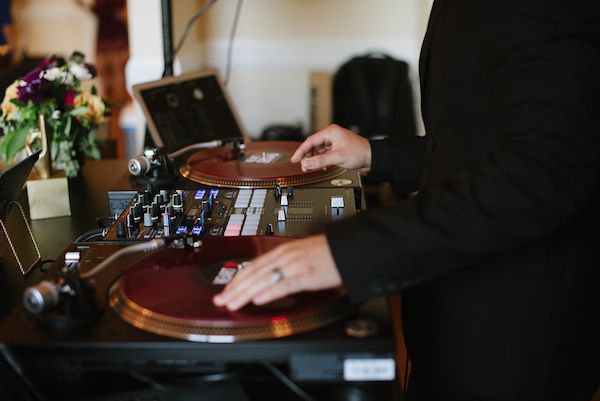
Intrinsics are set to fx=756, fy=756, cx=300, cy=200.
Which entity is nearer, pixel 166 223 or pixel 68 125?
pixel 166 223

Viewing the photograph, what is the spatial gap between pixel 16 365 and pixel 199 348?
0.21m

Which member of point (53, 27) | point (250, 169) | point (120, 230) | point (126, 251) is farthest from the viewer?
point (53, 27)

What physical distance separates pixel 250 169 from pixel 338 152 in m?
0.23

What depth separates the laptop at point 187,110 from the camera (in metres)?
1.84

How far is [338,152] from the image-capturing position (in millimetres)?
1379

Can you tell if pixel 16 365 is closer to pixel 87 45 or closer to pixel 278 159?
pixel 278 159

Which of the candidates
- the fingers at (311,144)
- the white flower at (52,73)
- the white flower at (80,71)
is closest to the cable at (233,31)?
the white flower at (80,71)

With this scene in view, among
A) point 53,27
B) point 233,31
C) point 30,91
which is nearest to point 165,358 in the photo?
point 30,91

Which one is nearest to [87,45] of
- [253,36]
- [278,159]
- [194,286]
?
[253,36]

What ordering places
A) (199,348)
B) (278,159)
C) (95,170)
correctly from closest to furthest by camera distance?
(199,348) < (278,159) < (95,170)

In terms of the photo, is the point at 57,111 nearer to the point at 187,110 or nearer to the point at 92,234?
the point at 187,110

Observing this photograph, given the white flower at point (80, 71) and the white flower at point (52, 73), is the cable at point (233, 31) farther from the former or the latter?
the white flower at point (52, 73)

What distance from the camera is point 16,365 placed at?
85cm

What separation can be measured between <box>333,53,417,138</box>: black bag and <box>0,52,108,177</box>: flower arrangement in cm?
175
